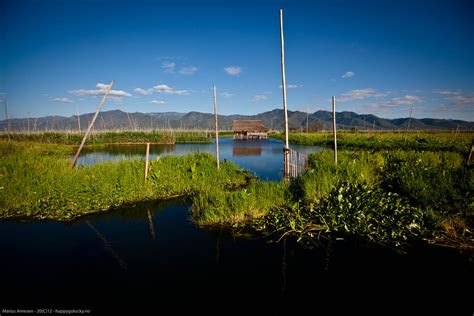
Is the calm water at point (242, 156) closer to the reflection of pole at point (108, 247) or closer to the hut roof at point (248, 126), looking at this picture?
the reflection of pole at point (108, 247)

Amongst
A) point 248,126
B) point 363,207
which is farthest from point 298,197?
point 248,126

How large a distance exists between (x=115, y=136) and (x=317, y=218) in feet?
145

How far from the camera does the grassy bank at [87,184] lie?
7.66m

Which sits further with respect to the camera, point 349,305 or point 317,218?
point 317,218

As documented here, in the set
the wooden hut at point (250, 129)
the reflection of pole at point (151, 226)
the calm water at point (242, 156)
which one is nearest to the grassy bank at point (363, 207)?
the reflection of pole at point (151, 226)

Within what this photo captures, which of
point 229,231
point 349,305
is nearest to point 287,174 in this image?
point 229,231

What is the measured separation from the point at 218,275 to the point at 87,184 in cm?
658

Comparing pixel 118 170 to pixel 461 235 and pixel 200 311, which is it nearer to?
pixel 200 311

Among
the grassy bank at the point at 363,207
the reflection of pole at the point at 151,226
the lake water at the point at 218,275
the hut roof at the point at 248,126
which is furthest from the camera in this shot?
the hut roof at the point at 248,126

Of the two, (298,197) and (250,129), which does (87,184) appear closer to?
(298,197)

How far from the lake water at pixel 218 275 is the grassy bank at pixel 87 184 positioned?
4.88 feet

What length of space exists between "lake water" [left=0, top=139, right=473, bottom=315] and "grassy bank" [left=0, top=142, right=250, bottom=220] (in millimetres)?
1488

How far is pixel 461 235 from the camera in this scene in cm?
530

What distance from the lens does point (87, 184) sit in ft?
27.9
